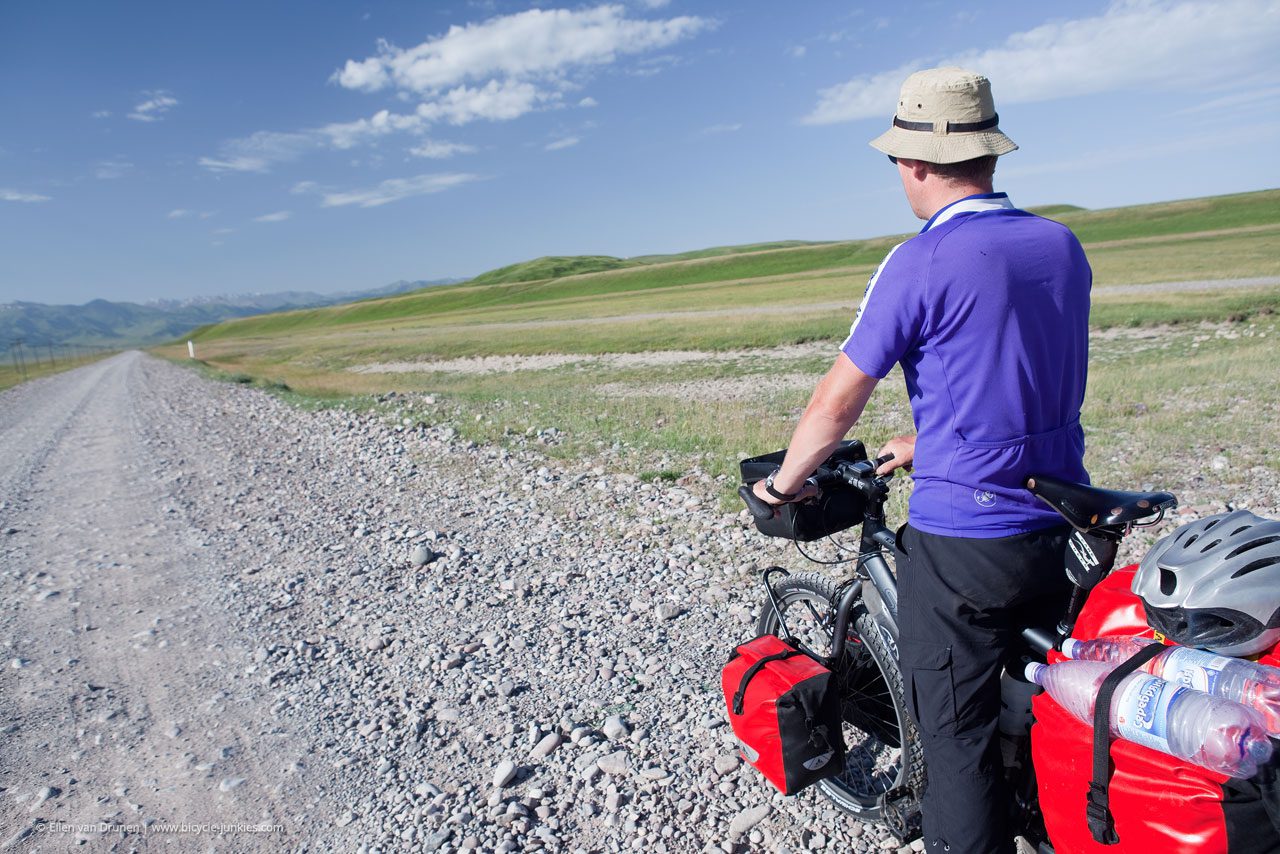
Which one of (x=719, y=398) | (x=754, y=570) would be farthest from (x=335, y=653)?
(x=719, y=398)

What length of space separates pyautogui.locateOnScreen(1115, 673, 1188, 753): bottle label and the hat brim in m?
1.58

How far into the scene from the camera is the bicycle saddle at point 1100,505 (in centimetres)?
233

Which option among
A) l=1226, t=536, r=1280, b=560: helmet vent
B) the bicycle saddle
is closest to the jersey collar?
the bicycle saddle

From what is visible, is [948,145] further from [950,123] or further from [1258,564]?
[1258,564]

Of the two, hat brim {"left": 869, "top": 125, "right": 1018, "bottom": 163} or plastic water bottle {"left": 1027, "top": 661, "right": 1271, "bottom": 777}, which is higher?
hat brim {"left": 869, "top": 125, "right": 1018, "bottom": 163}

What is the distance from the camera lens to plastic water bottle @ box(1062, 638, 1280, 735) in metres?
1.78

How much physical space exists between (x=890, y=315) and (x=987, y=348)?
0.30m

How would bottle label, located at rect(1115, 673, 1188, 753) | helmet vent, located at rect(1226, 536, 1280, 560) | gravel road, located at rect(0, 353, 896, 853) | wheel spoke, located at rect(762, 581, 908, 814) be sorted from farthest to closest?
gravel road, located at rect(0, 353, 896, 853) → wheel spoke, located at rect(762, 581, 908, 814) → helmet vent, located at rect(1226, 536, 1280, 560) → bottle label, located at rect(1115, 673, 1188, 753)

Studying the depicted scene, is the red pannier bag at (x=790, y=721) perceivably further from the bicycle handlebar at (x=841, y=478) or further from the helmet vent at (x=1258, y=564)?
A: the helmet vent at (x=1258, y=564)

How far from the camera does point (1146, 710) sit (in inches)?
75.5

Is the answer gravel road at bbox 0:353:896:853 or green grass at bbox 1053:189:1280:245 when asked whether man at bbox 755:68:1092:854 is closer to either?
gravel road at bbox 0:353:896:853

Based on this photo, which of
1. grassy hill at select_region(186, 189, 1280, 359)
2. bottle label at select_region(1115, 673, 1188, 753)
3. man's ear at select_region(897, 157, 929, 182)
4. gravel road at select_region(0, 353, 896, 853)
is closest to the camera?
bottle label at select_region(1115, 673, 1188, 753)

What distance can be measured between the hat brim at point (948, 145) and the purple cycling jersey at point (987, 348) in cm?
14

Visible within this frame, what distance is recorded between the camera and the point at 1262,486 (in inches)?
304
